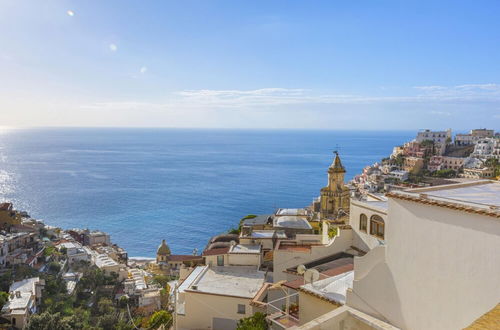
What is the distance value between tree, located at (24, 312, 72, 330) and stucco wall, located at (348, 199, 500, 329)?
1774 cm

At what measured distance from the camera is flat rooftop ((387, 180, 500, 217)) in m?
5.14

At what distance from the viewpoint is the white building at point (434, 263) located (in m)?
4.95

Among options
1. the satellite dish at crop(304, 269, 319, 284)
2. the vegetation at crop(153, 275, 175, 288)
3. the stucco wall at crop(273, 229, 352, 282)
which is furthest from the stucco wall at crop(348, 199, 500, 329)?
the vegetation at crop(153, 275, 175, 288)

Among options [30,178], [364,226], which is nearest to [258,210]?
[364,226]

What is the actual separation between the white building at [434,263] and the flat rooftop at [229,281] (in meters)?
7.65

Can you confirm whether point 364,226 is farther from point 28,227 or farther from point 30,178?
point 30,178

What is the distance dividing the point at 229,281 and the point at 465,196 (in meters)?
11.0

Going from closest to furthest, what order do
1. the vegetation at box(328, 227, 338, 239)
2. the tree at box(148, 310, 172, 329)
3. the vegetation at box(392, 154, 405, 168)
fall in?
the vegetation at box(328, 227, 338, 239) < the tree at box(148, 310, 172, 329) < the vegetation at box(392, 154, 405, 168)

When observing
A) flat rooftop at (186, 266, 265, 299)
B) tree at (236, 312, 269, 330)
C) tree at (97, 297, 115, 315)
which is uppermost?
tree at (236, 312, 269, 330)

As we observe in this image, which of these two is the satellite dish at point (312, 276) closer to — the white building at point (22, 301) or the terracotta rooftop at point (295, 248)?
the terracotta rooftop at point (295, 248)

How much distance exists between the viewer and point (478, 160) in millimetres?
64625

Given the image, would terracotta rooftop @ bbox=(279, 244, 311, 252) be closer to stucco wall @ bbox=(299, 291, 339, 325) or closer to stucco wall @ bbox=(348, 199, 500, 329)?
stucco wall @ bbox=(299, 291, 339, 325)

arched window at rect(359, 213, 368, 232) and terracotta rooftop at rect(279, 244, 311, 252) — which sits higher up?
arched window at rect(359, 213, 368, 232)

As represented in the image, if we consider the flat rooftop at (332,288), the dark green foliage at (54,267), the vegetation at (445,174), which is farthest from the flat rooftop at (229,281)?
the vegetation at (445,174)
